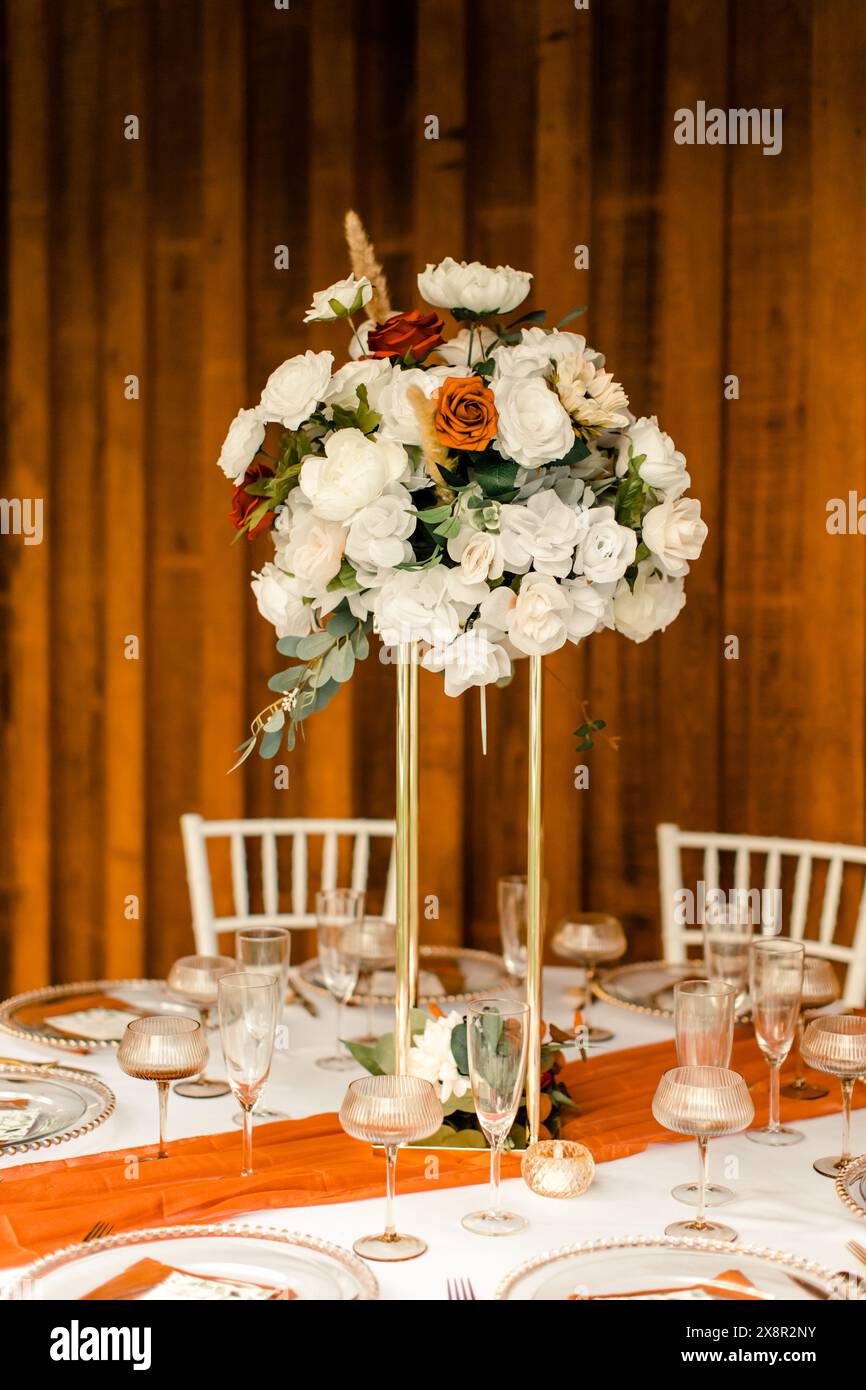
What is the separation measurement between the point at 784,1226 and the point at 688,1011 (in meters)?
0.23

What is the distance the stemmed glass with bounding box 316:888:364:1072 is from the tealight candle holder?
0.49 metres

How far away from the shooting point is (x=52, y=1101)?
1.69m

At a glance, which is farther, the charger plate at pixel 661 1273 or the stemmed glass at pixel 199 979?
the stemmed glass at pixel 199 979

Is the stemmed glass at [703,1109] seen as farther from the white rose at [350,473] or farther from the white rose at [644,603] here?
the white rose at [350,473]

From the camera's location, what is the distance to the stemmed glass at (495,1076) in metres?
1.35

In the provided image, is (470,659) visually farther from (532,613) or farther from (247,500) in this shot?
(247,500)

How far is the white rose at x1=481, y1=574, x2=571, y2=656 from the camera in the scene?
1454 mm

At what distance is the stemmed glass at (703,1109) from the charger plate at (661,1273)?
0.26ft

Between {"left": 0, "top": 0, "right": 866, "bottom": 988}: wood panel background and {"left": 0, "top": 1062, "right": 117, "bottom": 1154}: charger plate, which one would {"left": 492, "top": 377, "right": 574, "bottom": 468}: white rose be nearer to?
{"left": 0, "top": 1062, "right": 117, "bottom": 1154}: charger plate

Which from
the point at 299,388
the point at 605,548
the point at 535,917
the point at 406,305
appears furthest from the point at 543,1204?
the point at 406,305

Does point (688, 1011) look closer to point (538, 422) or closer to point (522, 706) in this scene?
point (538, 422)

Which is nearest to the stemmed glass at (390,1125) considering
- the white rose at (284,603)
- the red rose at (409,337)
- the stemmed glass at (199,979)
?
the white rose at (284,603)

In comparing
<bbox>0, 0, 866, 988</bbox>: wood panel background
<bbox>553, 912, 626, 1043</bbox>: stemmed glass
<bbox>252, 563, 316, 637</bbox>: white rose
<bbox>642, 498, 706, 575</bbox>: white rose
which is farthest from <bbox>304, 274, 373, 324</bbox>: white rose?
<bbox>0, 0, 866, 988</bbox>: wood panel background

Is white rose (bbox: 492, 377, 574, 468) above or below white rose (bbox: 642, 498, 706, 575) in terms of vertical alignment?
above
